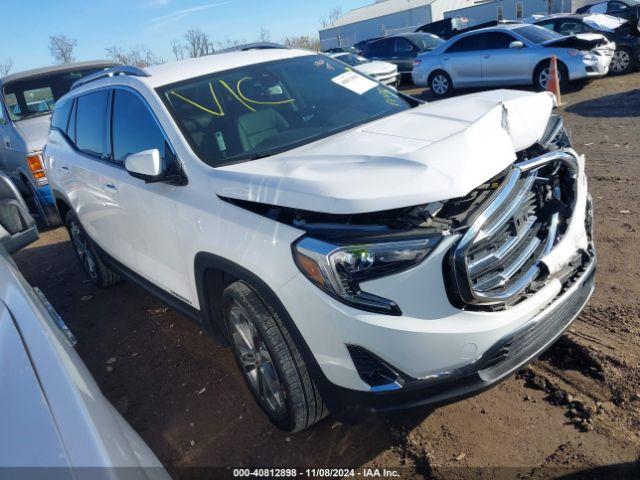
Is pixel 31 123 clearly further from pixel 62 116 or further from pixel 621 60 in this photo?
pixel 621 60

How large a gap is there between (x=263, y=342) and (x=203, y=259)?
576mm

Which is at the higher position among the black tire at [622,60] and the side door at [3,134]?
the side door at [3,134]

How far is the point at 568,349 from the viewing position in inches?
119

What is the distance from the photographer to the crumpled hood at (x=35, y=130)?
269 inches

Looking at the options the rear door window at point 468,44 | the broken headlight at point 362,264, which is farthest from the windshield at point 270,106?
the rear door window at point 468,44

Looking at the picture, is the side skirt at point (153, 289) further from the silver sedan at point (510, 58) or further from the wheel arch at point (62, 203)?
the silver sedan at point (510, 58)

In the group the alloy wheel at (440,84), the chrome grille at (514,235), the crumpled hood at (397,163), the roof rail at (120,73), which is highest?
the roof rail at (120,73)

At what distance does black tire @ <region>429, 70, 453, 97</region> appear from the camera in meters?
13.1

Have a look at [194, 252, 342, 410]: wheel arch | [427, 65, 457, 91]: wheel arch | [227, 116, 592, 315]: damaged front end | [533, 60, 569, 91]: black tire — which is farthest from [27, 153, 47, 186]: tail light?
[533, 60, 569, 91]: black tire

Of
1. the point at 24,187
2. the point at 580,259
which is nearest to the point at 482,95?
the point at 580,259

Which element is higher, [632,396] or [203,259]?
[203,259]

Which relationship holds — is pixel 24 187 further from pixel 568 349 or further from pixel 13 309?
pixel 568 349

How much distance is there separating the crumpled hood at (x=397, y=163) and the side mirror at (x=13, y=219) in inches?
64.0

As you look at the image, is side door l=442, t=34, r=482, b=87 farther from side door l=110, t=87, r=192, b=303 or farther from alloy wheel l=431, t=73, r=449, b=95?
side door l=110, t=87, r=192, b=303
